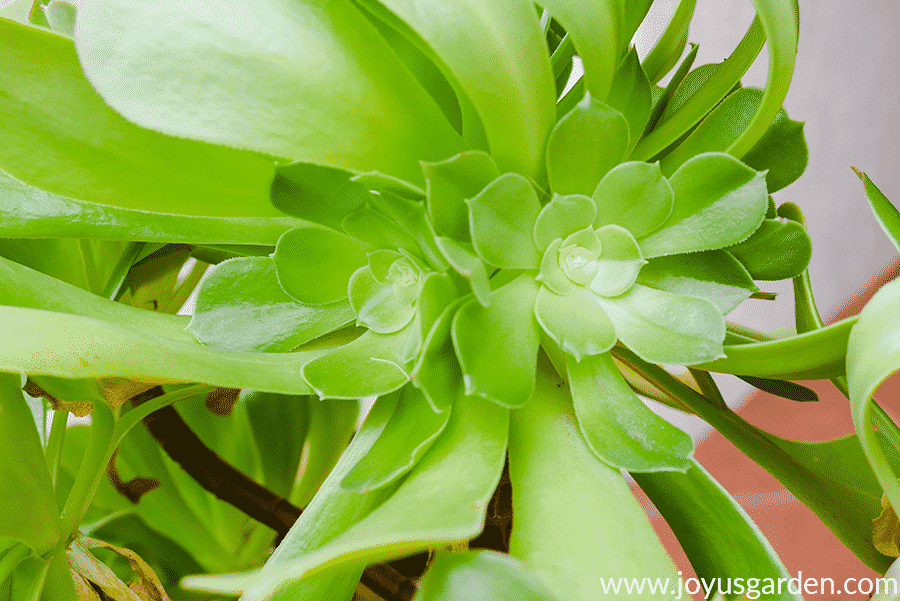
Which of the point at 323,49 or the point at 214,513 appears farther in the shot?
the point at 214,513

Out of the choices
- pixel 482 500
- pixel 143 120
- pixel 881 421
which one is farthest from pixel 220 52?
pixel 881 421

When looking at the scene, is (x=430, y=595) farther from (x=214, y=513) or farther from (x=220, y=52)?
(x=214, y=513)

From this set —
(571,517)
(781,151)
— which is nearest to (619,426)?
Answer: (571,517)

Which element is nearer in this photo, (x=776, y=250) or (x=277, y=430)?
(x=776, y=250)

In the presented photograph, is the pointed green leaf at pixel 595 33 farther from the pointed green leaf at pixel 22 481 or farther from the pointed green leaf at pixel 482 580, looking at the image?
the pointed green leaf at pixel 22 481

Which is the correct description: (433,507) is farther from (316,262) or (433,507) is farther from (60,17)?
(60,17)

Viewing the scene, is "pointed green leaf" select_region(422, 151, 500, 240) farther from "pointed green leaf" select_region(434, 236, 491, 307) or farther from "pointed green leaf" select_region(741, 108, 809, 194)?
"pointed green leaf" select_region(741, 108, 809, 194)
